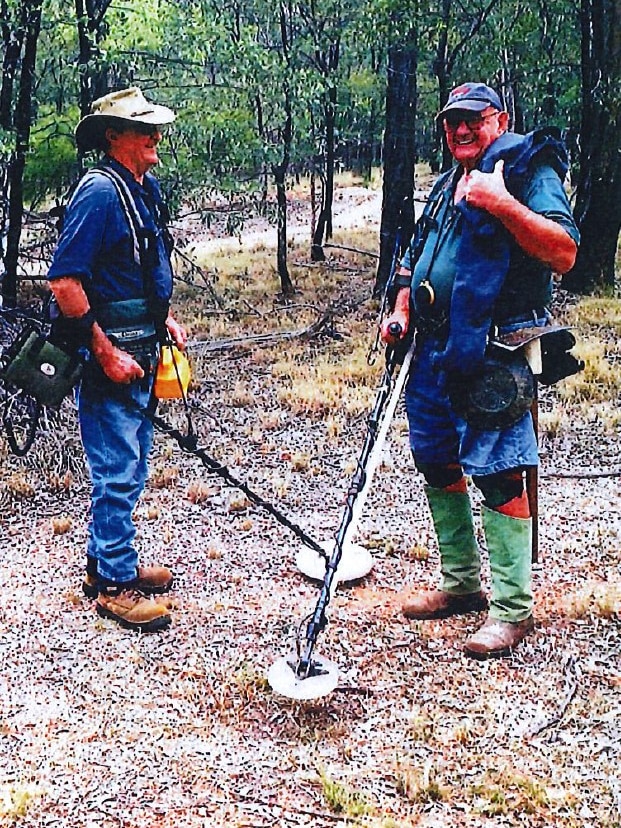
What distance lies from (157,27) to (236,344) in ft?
13.8

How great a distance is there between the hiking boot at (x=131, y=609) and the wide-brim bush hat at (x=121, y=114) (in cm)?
205

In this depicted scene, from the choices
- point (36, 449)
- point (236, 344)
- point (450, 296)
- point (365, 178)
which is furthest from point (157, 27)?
point (365, 178)

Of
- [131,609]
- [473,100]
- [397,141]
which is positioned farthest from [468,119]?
[397,141]

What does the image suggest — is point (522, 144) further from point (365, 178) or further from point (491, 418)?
point (365, 178)

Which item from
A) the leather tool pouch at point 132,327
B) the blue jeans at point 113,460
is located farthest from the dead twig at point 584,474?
the leather tool pouch at point 132,327

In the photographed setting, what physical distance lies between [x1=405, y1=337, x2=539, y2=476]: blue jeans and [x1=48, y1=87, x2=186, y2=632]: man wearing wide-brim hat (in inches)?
46.8

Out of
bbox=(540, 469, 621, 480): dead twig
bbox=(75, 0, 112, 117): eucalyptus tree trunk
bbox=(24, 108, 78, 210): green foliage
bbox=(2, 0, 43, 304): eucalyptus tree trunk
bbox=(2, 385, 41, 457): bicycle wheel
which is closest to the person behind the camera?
bbox=(540, 469, 621, 480): dead twig

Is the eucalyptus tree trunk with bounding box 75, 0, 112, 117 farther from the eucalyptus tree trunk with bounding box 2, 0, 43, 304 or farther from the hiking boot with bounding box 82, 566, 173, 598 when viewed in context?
the hiking boot with bounding box 82, 566, 173, 598

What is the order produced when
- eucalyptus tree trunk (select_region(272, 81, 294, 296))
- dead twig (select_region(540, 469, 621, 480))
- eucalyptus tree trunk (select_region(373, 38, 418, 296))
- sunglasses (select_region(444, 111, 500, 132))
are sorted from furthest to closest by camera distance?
eucalyptus tree trunk (select_region(272, 81, 294, 296)) < eucalyptus tree trunk (select_region(373, 38, 418, 296)) < dead twig (select_region(540, 469, 621, 480)) < sunglasses (select_region(444, 111, 500, 132))

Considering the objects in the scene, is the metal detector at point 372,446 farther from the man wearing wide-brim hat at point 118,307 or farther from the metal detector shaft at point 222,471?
the man wearing wide-brim hat at point 118,307

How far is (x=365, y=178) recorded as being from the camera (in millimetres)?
29828

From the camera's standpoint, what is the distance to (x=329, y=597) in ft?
12.5

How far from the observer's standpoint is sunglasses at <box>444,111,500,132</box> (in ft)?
12.1

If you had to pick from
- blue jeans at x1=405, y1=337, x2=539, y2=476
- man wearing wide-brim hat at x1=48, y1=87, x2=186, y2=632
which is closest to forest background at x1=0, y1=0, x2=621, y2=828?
man wearing wide-brim hat at x1=48, y1=87, x2=186, y2=632
